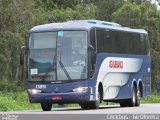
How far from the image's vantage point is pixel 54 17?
179 feet

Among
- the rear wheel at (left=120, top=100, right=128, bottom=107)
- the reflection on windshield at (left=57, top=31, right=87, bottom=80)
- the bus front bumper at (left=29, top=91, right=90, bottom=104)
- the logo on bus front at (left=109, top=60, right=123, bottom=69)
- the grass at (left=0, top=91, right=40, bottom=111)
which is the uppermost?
the reflection on windshield at (left=57, top=31, right=87, bottom=80)

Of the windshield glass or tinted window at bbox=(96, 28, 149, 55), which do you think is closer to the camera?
the windshield glass

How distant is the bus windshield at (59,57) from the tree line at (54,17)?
15546mm

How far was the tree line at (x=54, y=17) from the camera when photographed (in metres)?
41.3

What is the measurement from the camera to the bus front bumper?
24781 mm

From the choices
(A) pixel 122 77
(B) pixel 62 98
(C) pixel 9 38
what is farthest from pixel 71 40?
(C) pixel 9 38

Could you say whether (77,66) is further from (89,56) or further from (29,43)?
(29,43)

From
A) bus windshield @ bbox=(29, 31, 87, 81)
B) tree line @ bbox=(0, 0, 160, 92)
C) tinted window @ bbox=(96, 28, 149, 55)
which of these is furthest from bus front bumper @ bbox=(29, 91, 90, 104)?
tree line @ bbox=(0, 0, 160, 92)

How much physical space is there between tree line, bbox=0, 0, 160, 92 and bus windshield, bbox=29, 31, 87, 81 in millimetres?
15546

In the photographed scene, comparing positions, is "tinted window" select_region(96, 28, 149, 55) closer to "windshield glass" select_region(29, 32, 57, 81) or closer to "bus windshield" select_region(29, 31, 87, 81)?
"bus windshield" select_region(29, 31, 87, 81)

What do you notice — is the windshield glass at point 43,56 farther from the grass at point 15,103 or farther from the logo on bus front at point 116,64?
the grass at point 15,103

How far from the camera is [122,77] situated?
1151 inches

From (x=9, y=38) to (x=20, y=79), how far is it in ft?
55.5

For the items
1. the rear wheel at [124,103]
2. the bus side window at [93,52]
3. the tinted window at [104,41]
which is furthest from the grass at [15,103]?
the bus side window at [93,52]
